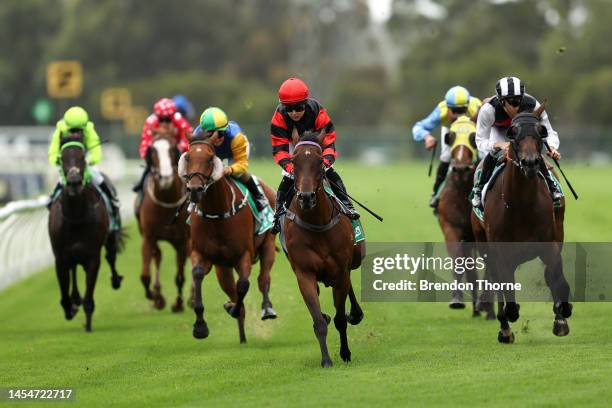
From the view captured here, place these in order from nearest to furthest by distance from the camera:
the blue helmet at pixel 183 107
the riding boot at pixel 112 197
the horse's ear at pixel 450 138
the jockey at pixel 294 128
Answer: the jockey at pixel 294 128
the horse's ear at pixel 450 138
the riding boot at pixel 112 197
the blue helmet at pixel 183 107

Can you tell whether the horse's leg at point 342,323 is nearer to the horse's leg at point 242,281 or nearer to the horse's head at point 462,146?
the horse's leg at point 242,281

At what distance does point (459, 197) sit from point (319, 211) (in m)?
3.92

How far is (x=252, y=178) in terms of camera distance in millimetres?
12406

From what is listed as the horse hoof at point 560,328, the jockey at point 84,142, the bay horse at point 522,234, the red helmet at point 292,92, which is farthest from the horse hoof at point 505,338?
the jockey at point 84,142

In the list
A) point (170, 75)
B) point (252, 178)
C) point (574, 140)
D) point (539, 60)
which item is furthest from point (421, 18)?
point (252, 178)

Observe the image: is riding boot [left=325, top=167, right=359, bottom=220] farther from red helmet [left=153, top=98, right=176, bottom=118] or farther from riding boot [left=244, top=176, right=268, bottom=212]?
red helmet [left=153, top=98, right=176, bottom=118]

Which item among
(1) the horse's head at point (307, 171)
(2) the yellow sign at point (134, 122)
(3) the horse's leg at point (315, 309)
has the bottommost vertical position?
(3) the horse's leg at point (315, 309)

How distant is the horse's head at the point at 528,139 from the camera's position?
999cm

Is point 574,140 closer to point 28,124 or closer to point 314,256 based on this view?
point 28,124

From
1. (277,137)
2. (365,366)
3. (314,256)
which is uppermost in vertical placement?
(277,137)

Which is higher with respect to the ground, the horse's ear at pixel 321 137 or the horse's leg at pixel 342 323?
the horse's ear at pixel 321 137

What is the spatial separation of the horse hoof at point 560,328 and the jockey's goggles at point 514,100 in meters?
1.81

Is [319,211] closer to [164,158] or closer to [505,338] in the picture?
[505,338]

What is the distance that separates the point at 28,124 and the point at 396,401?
70.6 metres
